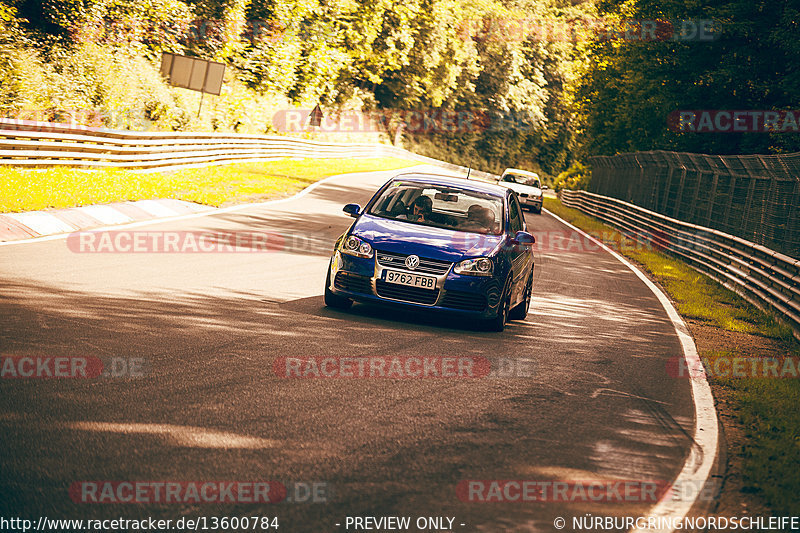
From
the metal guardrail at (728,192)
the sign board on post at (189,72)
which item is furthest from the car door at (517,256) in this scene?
the sign board on post at (189,72)

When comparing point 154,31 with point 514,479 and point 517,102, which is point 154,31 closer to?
point 514,479

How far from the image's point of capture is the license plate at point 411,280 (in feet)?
30.2

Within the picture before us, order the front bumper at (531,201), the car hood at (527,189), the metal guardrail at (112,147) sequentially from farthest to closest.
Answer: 1. the car hood at (527,189)
2. the front bumper at (531,201)
3. the metal guardrail at (112,147)

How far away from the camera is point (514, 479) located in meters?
4.93

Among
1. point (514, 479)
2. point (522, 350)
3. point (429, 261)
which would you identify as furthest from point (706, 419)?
point (429, 261)

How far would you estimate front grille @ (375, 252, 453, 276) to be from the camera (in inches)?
364

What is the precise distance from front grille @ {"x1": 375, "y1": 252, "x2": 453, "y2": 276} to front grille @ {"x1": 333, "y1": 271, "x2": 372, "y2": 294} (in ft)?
0.87

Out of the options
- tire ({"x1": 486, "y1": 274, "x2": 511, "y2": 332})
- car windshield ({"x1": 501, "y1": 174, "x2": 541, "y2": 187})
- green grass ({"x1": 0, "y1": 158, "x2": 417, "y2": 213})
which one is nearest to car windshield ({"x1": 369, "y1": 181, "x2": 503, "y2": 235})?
tire ({"x1": 486, "y1": 274, "x2": 511, "y2": 332})

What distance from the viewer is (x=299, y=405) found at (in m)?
5.98

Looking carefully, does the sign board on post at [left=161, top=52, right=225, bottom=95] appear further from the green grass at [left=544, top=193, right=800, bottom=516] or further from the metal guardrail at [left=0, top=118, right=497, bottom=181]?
the green grass at [left=544, top=193, right=800, bottom=516]

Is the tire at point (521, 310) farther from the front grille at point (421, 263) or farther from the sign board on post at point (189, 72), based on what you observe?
the sign board on post at point (189, 72)

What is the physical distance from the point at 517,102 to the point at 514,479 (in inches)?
3428

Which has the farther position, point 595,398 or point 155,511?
point 595,398

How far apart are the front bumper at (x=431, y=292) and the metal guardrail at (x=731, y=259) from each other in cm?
473
